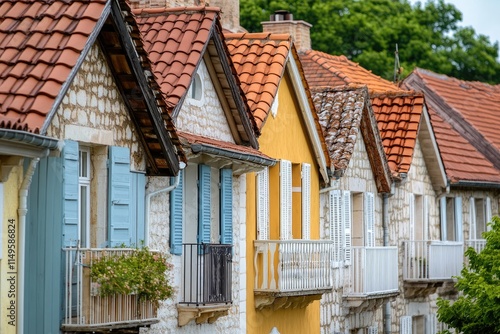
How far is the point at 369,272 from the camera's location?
31703 millimetres

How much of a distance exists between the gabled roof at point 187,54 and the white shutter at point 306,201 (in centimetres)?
413

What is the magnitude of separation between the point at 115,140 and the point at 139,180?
3.36 feet

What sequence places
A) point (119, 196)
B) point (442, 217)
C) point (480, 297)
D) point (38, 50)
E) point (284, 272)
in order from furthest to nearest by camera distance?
point (442, 217) < point (480, 297) < point (284, 272) < point (119, 196) < point (38, 50)

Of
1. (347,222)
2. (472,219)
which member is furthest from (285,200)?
(472,219)

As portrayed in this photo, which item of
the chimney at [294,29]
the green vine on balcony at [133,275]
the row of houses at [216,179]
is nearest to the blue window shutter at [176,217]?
the row of houses at [216,179]

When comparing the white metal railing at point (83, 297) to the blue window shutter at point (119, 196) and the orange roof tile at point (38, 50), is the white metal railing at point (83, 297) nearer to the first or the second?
the blue window shutter at point (119, 196)

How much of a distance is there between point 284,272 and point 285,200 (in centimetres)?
190

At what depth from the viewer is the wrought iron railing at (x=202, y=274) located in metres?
22.9

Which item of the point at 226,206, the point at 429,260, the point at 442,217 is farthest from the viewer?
the point at 442,217

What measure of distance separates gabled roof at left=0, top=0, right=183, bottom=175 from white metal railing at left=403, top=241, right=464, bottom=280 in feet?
51.2

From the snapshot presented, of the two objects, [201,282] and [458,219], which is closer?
[201,282]

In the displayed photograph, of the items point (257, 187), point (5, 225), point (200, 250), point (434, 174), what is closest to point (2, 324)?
point (5, 225)

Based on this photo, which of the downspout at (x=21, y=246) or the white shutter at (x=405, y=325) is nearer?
the downspout at (x=21, y=246)

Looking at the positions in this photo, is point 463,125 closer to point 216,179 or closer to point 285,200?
point 285,200
